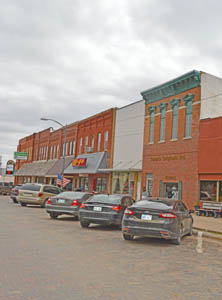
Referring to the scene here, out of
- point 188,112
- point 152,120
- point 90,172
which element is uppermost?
point 152,120

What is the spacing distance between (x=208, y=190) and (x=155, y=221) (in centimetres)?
1326

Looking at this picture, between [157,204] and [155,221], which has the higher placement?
[157,204]

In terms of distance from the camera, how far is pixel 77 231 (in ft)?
45.3

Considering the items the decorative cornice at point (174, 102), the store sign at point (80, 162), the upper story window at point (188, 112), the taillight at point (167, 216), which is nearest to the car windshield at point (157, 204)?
the taillight at point (167, 216)

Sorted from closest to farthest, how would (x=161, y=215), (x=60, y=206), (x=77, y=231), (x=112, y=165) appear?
1. (x=161, y=215)
2. (x=77, y=231)
3. (x=60, y=206)
4. (x=112, y=165)

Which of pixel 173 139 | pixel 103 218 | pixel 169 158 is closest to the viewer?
pixel 103 218

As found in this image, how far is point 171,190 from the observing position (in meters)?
26.9

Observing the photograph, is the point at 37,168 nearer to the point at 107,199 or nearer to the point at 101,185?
the point at 101,185

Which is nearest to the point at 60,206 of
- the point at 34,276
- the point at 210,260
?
the point at 210,260

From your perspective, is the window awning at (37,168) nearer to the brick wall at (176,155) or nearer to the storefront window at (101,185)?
the storefront window at (101,185)

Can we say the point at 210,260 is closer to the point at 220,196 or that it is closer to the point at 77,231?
the point at 77,231

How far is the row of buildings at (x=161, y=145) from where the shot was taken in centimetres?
2414

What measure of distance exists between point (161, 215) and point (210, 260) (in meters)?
2.49

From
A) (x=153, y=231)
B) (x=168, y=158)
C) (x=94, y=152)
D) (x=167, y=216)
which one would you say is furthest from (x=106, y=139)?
(x=153, y=231)
